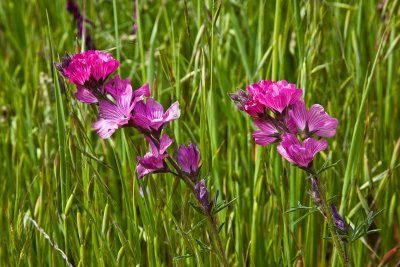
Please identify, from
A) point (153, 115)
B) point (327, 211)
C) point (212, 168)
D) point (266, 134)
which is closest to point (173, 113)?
point (153, 115)

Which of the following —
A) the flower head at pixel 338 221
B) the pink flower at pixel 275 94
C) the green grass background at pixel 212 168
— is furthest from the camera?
the green grass background at pixel 212 168

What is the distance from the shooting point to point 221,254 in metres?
1.02

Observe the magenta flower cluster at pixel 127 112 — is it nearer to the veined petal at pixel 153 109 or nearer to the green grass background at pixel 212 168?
the veined petal at pixel 153 109

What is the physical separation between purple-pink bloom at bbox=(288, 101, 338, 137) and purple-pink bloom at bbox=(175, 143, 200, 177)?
14 cm

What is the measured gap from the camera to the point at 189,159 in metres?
0.98

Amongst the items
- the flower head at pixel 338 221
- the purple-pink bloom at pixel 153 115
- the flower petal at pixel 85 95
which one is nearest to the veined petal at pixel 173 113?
the purple-pink bloom at pixel 153 115

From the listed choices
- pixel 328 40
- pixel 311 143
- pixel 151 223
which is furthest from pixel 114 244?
pixel 328 40

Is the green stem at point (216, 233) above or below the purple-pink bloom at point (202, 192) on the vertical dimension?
below

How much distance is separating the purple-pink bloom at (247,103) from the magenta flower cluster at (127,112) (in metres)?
0.09

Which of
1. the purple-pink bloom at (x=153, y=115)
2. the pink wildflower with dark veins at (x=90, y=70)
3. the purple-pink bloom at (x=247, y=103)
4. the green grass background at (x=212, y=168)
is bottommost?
the green grass background at (x=212, y=168)

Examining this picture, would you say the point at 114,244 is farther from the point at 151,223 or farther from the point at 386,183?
the point at 386,183

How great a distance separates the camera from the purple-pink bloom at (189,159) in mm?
976

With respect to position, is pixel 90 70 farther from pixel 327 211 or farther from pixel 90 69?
pixel 327 211

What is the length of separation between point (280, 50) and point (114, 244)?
512 mm
